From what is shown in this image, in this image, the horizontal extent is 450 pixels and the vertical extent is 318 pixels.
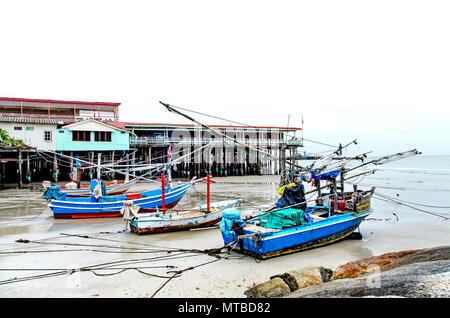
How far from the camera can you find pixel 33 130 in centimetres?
3341

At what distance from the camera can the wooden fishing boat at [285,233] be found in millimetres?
9422

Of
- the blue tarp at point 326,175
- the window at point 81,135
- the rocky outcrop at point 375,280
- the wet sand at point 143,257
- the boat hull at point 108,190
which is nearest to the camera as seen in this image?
the rocky outcrop at point 375,280

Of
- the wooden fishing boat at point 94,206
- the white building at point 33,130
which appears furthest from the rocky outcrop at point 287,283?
the white building at point 33,130

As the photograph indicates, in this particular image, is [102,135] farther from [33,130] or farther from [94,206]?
[94,206]

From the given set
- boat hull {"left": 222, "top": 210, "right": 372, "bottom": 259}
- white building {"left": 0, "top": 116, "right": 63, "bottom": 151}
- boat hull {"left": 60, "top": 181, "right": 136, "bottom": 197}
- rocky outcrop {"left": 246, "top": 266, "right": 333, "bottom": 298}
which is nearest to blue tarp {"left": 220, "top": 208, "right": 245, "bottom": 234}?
boat hull {"left": 222, "top": 210, "right": 372, "bottom": 259}

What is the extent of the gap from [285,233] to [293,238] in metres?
0.49

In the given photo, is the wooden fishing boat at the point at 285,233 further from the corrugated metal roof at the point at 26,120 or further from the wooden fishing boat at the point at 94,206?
the corrugated metal roof at the point at 26,120

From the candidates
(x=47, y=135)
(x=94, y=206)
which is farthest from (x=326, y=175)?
(x=47, y=135)

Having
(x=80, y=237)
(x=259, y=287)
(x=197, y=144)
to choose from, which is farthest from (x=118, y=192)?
(x=259, y=287)

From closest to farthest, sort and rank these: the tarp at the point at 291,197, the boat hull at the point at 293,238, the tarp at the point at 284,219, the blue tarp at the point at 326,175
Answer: the boat hull at the point at 293,238
the tarp at the point at 284,219
the tarp at the point at 291,197
the blue tarp at the point at 326,175

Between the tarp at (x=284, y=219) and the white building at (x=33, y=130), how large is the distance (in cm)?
3064

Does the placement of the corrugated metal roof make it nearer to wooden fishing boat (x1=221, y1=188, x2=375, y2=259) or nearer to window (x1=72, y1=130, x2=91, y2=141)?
window (x1=72, y1=130, x2=91, y2=141)

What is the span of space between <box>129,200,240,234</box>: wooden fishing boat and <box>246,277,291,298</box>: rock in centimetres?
691
